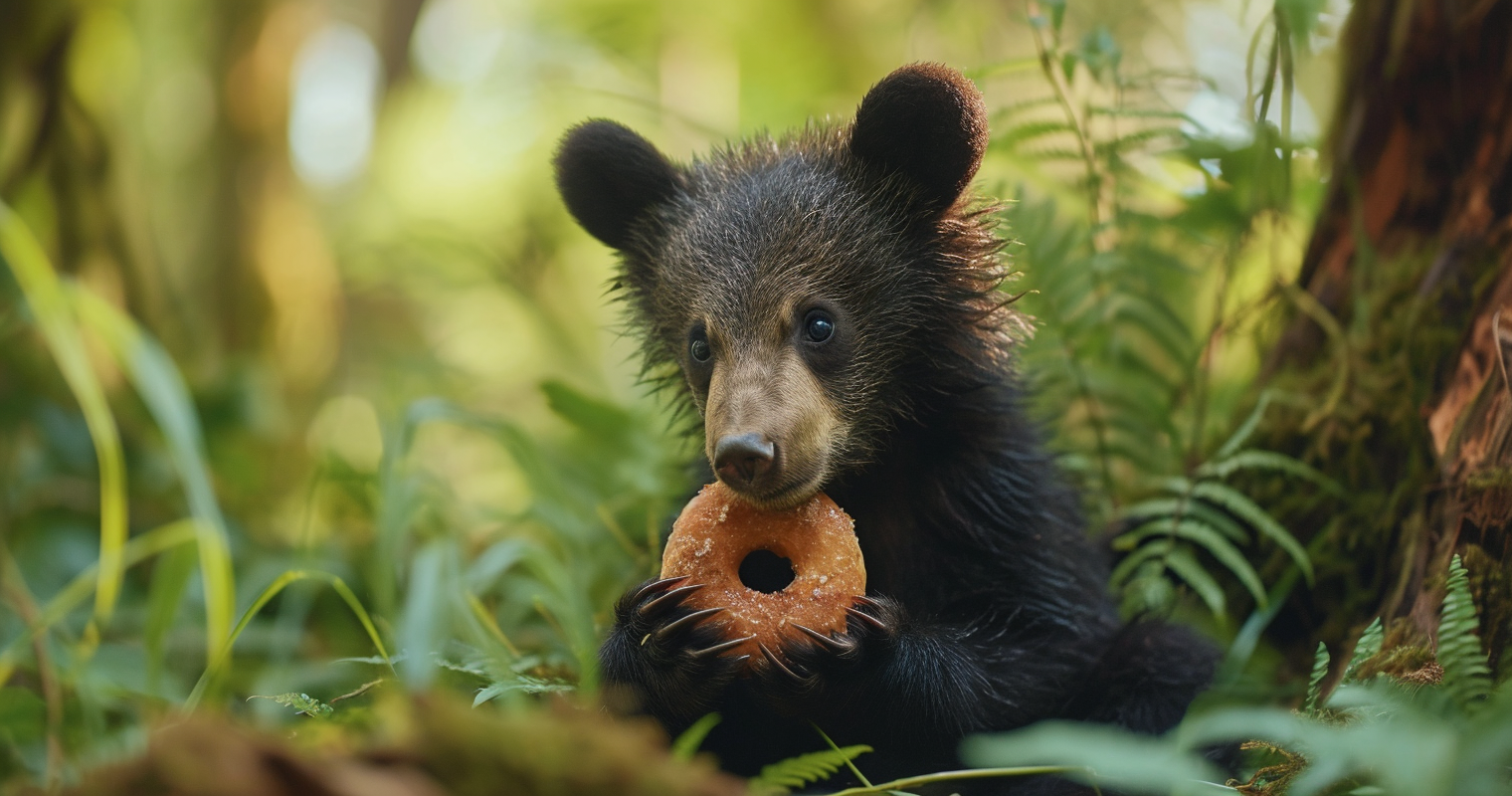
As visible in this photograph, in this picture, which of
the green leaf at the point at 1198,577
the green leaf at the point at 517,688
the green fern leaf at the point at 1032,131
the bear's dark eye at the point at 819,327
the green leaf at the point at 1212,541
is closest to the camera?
the green leaf at the point at 517,688

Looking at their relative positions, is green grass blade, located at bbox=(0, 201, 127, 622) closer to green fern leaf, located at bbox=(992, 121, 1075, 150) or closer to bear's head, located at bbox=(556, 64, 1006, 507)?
bear's head, located at bbox=(556, 64, 1006, 507)

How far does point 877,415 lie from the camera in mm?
3312

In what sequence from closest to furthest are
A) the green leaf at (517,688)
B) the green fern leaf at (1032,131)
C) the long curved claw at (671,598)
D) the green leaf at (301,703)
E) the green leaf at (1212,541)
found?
the green leaf at (301,703)
the green leaf at (517,688)
the long curved claw at (671,598)
the green leaf at (1212,541)
the green fern leaf at (1032,131)

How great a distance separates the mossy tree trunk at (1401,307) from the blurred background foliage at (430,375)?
0.17 m

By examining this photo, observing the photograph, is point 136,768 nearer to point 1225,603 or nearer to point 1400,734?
point 1400,734

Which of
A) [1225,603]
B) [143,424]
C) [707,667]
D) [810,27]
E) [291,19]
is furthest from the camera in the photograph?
[810,27]

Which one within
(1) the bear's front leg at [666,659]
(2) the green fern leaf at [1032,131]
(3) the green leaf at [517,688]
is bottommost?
(3) the green leaf at [517,688]

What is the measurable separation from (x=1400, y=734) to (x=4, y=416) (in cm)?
620

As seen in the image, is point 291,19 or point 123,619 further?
point 291,19

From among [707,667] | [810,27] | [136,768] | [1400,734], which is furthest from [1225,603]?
[810,27]

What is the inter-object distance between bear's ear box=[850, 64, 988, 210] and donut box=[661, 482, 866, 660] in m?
1.07

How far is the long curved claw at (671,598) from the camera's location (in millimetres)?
2811

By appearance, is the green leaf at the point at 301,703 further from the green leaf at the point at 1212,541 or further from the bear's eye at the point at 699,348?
the green leaf at the point at 1212,541

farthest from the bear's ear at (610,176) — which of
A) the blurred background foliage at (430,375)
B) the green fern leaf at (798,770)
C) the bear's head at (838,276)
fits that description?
the green fern leaf at (798,770)
